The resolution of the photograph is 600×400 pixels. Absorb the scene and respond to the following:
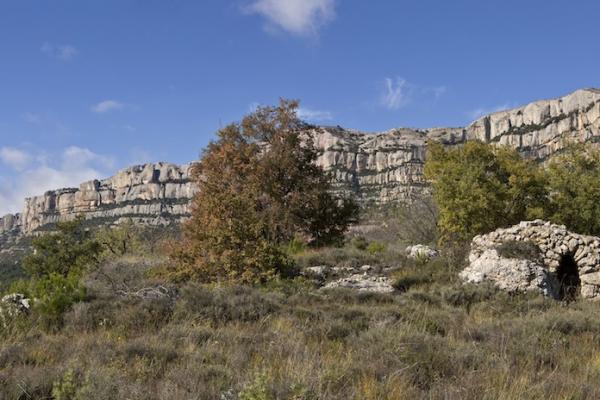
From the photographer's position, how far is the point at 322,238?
24.2 metres

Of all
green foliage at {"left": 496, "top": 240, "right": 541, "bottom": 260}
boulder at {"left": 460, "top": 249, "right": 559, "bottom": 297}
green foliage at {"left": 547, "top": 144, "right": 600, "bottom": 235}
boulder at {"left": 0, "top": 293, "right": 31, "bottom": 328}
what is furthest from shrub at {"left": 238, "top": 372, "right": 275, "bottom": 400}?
green foliage at {"left": 547, "top": 144, "right": 600, "bottom": 235}

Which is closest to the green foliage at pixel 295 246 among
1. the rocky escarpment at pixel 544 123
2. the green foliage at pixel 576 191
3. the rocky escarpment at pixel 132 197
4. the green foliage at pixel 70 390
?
the green foliage at pixel 576 191

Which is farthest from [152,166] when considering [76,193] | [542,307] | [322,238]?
[542,307]

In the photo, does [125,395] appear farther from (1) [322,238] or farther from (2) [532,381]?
(1) [322,238]

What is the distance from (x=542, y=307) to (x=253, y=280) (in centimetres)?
808

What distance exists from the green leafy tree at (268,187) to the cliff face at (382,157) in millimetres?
57952

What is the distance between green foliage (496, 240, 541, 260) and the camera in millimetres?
15109

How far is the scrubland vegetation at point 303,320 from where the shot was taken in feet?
14.1

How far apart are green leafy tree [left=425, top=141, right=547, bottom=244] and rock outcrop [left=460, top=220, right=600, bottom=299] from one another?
3.71 metres

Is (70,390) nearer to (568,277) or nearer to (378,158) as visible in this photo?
(568,277)

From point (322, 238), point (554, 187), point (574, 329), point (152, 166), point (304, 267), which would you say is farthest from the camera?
point (152, 166)

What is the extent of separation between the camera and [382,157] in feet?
436

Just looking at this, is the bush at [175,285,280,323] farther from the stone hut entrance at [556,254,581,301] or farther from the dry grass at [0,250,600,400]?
the stone hut entrance at [556,254,581,301]

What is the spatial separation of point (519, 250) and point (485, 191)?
17.6ft
